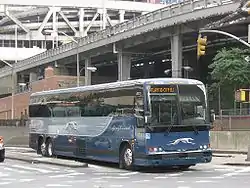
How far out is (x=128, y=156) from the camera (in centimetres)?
2059

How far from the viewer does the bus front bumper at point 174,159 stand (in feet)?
63.3

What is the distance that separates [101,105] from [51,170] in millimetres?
3819

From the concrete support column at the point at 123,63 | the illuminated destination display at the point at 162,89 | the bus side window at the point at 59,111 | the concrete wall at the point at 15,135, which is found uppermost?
the concrete support column at the point at 123,63

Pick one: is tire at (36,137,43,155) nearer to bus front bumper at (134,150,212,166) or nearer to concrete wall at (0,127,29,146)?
bus front bumper at (134,150,212,166)


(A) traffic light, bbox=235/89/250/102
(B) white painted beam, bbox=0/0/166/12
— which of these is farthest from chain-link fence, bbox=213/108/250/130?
(B) white painted beam, bbox=0/0/166/12

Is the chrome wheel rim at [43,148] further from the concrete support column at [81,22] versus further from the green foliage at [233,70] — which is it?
the concrete support column at [81,22]

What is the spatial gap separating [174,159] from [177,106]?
1.94m

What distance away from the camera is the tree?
4600cm

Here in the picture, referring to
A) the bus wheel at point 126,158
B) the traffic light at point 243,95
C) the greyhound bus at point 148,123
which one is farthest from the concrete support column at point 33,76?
the bus wheel at point 126,158

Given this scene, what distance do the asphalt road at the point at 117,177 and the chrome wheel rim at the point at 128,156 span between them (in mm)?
403

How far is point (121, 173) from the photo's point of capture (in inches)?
771

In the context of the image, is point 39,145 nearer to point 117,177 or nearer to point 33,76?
point 117,177

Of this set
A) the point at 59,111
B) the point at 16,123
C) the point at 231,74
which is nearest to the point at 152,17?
the point at 231,74

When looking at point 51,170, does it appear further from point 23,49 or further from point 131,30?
point 23,49
